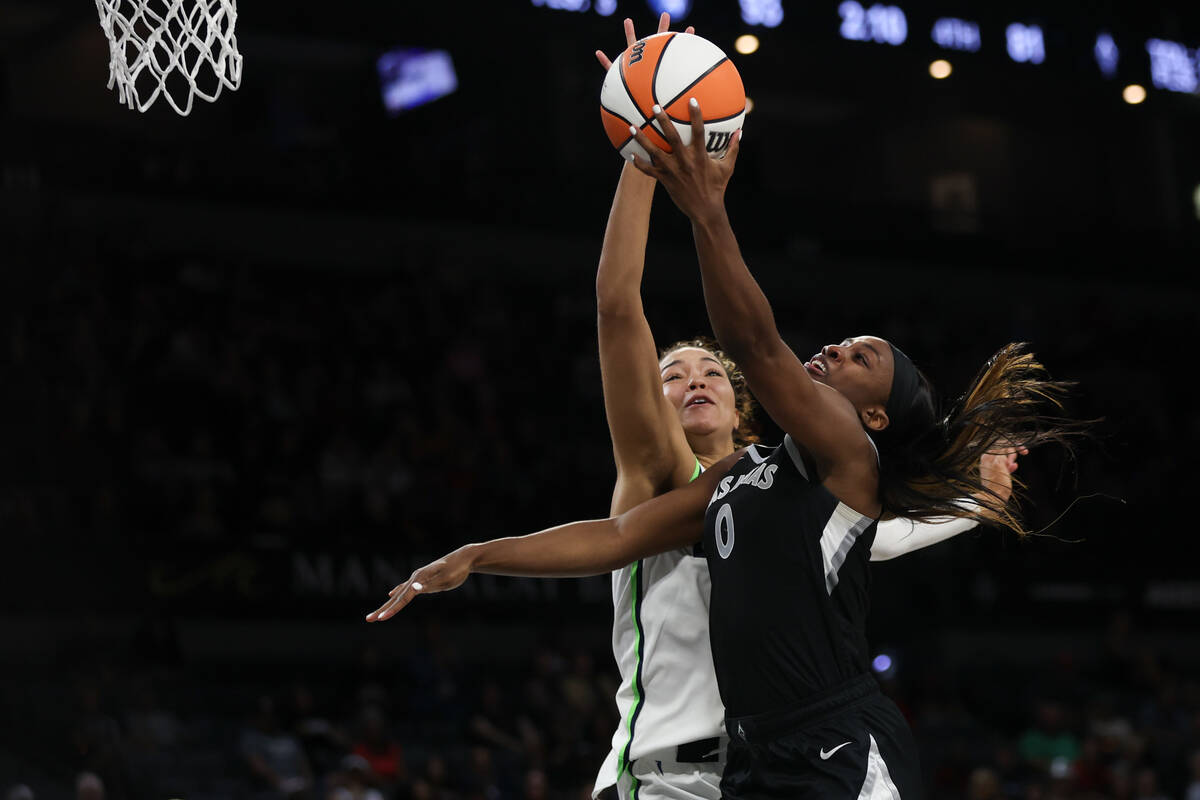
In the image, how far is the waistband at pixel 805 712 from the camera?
3.20 m

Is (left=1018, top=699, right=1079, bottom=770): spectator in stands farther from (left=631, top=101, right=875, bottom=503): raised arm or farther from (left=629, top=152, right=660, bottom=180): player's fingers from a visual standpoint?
(left=629, top=152, right=660, bottom=180): player's fingers

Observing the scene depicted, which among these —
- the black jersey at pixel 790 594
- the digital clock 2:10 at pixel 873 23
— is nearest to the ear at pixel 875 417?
the black jersey at pixel 790 594

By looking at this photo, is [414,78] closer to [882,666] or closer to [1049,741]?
[882,666]

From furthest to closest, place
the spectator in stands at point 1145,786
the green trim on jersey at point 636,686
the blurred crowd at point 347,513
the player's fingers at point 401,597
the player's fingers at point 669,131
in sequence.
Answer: the spectator in stands at point 1145,786 → the blurred crowd at point 347,513 → the green trim on jersey at point 636,686 → the player's fingers at point 401,597 → the player's fingers at point 669,131

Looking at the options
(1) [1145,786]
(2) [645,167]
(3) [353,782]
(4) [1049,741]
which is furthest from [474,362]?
(2) [645,167]

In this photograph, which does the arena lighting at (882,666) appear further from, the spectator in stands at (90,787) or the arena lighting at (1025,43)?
the spectator in stands at (90,787)

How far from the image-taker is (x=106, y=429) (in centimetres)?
1080

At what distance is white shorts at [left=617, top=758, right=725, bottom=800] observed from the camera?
356 centimetres

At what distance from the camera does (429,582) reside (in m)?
3.34

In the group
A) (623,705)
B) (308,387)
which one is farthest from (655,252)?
(623,705)

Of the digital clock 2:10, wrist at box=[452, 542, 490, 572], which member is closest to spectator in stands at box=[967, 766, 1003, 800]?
Answer: the digital clock 2:10

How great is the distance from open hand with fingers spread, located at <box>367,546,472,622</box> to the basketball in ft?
3.27

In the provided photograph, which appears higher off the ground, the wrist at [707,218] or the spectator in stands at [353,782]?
the wrist at [707,218]

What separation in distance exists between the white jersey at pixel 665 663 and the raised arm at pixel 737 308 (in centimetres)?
66
